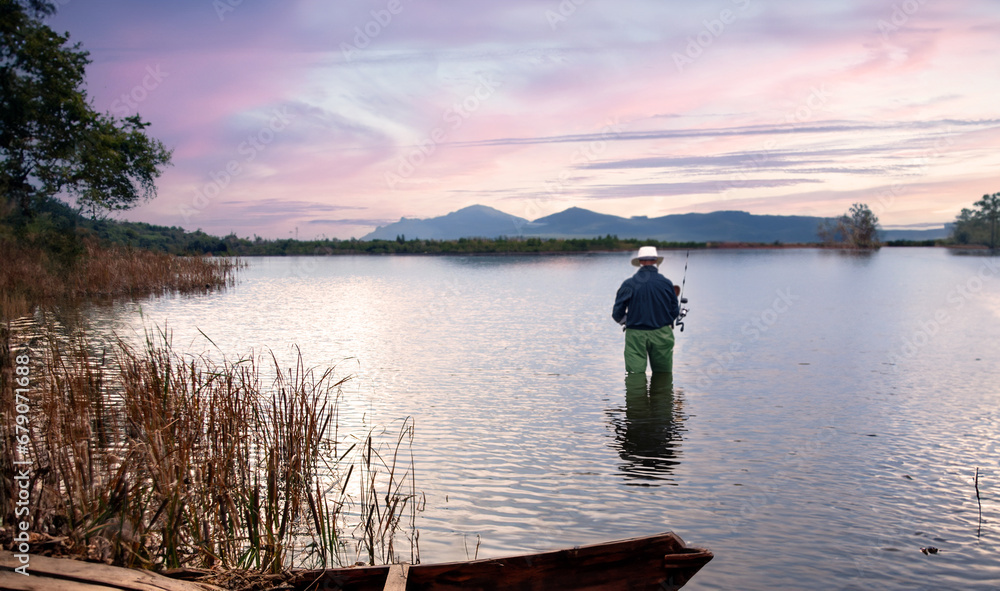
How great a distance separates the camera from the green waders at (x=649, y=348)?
1098cm

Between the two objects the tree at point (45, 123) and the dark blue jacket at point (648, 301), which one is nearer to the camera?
the dark blue jacket at point (648, 301)

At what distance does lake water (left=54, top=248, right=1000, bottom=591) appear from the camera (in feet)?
18.1

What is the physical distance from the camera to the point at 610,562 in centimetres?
387

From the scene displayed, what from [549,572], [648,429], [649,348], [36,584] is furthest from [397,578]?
[649,348]

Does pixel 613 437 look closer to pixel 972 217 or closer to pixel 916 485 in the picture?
pixel 916 485

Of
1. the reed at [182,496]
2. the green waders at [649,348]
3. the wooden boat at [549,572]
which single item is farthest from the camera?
the green waders at [649,348]

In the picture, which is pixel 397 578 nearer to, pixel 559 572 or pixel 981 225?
pixel 559 572

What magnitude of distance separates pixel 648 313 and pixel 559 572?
7.23m

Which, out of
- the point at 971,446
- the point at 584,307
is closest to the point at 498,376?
the point at 971,446

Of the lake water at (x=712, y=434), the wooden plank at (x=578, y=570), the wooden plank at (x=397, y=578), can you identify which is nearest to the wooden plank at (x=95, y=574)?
the wooden plank at (x=397, y=578)

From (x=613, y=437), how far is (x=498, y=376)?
4573mm

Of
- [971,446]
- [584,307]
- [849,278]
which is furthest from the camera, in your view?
[849,278]

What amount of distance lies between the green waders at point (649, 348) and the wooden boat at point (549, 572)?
7.26 meters

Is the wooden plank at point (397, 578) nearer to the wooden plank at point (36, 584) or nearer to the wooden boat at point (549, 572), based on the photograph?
the wooden boat at point (549, 572)
